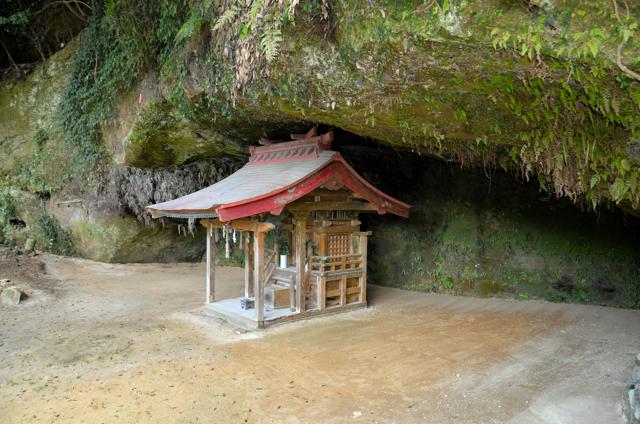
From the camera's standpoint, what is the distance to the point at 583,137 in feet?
16.9

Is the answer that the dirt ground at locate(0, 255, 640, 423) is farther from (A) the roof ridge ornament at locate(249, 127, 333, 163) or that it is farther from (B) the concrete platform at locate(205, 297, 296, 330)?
(A) the roof ridge ornament at locate(249, 127, 333, 163)

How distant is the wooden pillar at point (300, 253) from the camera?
26.9ft

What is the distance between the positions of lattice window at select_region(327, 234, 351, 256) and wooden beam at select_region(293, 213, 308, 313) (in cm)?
64

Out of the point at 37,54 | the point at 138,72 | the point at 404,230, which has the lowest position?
the point at 404,230

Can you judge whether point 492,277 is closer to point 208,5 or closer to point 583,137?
point 583,137

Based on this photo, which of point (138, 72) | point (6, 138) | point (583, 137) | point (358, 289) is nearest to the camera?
point (583, 137)

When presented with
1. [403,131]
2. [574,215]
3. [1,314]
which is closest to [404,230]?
[574,215]

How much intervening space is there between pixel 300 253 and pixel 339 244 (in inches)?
39.0

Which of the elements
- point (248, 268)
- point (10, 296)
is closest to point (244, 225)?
point (248, 268)

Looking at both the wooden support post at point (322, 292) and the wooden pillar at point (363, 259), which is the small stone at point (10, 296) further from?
the wooden pillar at point (363, 259)

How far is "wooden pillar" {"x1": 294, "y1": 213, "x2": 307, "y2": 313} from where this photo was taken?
8188mm

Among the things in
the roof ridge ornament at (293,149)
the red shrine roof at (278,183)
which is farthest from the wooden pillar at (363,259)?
the roof ridge ornament at (293,149)

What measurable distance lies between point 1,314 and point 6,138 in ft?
26.5

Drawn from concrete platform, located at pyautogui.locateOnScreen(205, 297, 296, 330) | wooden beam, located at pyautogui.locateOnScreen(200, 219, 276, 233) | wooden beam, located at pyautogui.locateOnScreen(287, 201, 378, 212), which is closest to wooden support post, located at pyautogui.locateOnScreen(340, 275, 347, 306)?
concrete platform, located at pyautogui.locateOnScreen(205, 297, 296, 330)
